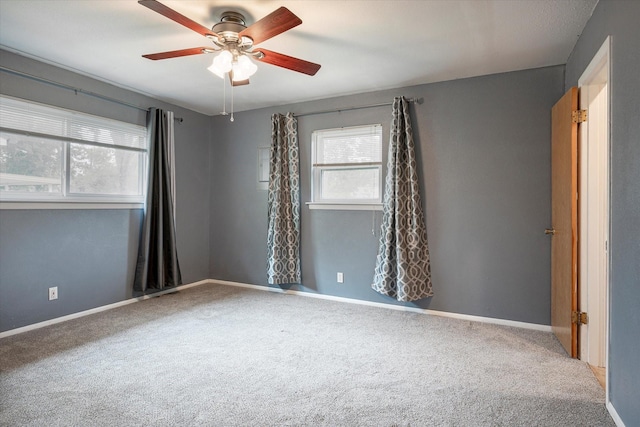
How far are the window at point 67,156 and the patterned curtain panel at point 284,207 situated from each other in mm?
1525

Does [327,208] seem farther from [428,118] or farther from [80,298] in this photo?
[80,298]

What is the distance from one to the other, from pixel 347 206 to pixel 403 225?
0.74m

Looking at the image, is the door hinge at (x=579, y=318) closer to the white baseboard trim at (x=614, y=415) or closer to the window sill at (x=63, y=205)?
the white baseboard trim at (x=614, y=415)

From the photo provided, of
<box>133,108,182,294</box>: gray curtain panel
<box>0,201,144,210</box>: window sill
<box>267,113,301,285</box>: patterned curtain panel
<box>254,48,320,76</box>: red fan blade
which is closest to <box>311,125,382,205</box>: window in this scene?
<box>267,113,301,285</box>: patterned curtain panel

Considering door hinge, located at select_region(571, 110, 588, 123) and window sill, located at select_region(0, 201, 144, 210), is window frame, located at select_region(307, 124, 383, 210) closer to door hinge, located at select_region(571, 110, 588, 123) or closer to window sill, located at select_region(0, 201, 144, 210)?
door hinge, located at select_region(571, 110, 588, 123)

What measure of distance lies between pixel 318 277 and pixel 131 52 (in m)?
2.94

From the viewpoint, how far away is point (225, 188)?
5047 millimetres

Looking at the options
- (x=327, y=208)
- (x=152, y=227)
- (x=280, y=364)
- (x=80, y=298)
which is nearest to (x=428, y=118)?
(x=327, y=208)

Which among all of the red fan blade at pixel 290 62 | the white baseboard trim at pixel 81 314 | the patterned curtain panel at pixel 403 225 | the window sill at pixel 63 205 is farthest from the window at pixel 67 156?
the patterned curtain panel at pixel 403 225

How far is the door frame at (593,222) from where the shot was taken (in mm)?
2496

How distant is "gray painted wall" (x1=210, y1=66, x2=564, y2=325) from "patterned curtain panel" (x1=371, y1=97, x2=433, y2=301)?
5.4 inches

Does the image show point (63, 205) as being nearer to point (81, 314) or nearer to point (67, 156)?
point (67, 156)

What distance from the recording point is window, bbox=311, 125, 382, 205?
4062mm

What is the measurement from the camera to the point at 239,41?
243cm
